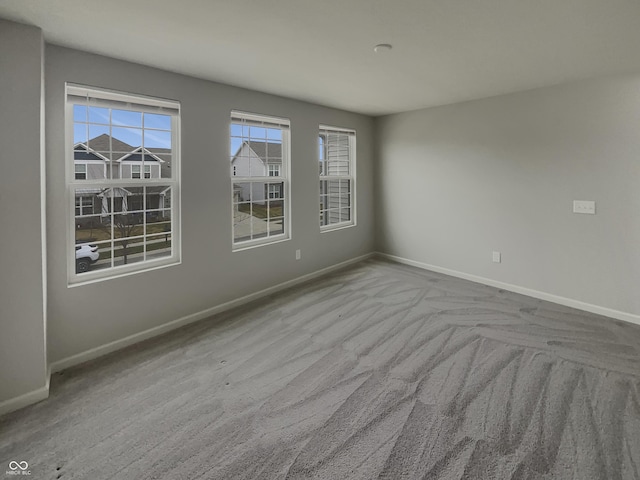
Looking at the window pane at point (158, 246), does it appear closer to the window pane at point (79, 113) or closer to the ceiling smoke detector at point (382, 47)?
the window pane at point (79, 113)

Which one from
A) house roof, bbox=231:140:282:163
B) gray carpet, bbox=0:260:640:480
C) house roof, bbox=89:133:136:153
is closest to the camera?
gray carpet, bbox=0:260:640:480

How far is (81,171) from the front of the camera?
2500 millimetres

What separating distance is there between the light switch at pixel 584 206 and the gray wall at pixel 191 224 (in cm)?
293

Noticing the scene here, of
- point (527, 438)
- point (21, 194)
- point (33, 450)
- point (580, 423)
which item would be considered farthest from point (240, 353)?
point (580, 423)

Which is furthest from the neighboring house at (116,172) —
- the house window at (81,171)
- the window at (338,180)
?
the window at (338,180)

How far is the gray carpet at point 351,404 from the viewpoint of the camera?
1.58 metres

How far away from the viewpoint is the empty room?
176 centimetres

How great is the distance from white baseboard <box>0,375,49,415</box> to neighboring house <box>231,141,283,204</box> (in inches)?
88.0

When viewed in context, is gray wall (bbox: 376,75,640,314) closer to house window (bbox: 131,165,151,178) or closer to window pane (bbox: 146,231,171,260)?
window pane (bbox: 146,231,171,260)

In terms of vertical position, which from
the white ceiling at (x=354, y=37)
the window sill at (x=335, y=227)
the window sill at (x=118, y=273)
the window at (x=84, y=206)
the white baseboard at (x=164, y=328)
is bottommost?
the white baseboard at (x=164, y=328)

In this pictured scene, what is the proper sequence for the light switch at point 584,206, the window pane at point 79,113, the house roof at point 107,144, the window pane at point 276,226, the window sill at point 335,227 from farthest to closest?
the window sill at point 335,227 → the window pane at point 276,226 → the light switch at point 584,206 → the house roof at point 107,144 → the window pane at point 79,113

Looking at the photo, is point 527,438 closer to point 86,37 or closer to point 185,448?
point 185,448

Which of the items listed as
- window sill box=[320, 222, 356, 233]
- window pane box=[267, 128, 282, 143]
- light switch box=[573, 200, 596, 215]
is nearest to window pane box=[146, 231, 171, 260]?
window pane box=[267, 128, 282, 143]

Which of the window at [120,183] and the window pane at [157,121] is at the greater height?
the window pane at [157,121]
